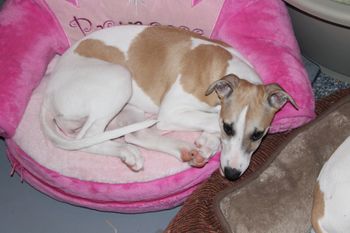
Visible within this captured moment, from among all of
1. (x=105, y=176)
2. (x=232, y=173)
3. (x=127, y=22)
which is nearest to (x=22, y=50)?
(x=127, y=22)

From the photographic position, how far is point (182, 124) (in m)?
2.74

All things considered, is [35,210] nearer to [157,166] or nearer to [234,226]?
[157,166]

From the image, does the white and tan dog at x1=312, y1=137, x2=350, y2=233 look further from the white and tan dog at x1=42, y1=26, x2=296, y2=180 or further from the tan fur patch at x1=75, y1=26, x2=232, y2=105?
the tan fur patch at x1=75, y1=26, x2=232, y2=105

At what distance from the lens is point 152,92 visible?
112 inches

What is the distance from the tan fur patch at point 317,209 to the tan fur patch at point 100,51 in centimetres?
127

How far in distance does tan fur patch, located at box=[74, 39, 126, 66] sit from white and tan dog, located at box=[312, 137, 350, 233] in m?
1.25

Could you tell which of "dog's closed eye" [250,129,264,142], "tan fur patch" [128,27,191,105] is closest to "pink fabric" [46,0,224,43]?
"tan fur patch" [128,27,191,105]

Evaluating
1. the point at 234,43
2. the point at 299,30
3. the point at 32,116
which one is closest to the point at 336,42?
the point at 299,30

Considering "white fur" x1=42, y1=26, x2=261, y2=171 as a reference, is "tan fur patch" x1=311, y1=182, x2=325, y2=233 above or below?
below

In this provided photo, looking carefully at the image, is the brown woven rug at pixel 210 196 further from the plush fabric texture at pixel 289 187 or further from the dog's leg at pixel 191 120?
the dog's leg at pixel 191 120

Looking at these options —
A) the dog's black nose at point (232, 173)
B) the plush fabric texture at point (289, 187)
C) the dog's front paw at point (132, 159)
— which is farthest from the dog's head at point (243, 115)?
the dog's front paw at point (132, 159)

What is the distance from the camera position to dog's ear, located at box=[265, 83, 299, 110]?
2410 millimetres

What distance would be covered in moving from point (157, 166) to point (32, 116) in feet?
2.63

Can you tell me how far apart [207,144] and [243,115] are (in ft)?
1.00
